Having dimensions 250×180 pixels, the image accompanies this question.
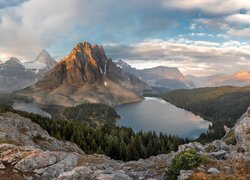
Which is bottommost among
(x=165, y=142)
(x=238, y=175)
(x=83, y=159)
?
(x=165, y=142)

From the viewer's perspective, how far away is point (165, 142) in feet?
565

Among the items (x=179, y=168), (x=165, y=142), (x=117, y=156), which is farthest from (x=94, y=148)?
(x=179, y=168)

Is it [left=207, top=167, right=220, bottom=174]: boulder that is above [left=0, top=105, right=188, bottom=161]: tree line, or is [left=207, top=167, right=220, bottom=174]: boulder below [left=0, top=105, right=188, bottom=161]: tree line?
above

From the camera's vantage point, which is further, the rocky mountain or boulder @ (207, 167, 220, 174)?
the rocky mountain

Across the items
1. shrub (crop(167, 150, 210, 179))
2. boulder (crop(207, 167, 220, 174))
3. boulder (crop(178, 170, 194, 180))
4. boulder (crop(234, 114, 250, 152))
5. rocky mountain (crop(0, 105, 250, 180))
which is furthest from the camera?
boulder (crop(234, 114, 250, 152))

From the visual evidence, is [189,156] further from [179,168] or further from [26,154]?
[26,154]

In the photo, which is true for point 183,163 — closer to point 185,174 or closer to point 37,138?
point 185,174

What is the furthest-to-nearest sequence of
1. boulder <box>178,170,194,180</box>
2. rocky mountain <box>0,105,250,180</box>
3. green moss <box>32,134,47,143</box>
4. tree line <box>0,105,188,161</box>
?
tree line <box>0,105,188,161</box> → green moss <box>32,134,47,143</box> → rocky mountain <box>0,105,250,180</box> → boulder <box>178,170,194,180</box>

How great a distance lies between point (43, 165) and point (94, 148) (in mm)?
88304

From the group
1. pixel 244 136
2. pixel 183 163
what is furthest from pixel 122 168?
pixel 244 136

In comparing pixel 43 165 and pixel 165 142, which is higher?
pixel 43 165

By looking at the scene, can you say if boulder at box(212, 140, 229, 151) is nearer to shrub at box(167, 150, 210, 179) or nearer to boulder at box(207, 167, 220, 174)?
shrub at box(167, 150, 210, 179)

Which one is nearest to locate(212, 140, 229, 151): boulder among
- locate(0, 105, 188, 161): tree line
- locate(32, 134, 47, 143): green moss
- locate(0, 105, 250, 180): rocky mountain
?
locate(0, 105, 250, 180): rocky mountain

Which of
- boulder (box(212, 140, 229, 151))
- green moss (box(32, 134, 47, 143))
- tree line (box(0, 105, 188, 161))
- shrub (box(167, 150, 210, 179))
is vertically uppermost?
shrub (box(167, 150, 210, 179))
